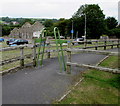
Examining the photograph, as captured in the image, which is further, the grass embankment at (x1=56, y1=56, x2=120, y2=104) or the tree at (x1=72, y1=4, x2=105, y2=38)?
the tree at (x1=72, y1=4, x2=105, y2=38)

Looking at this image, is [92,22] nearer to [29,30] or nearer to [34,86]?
[29,30]

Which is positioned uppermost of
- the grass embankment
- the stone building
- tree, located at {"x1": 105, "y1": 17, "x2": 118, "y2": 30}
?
tree, located at {"x1": 105, "y1": 17, "x2": 118, "y2": 30}

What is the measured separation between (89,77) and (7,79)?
9.59ft

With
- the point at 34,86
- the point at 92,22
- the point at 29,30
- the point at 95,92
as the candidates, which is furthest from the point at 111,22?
the point at 34,86

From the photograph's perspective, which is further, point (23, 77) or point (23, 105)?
point (23, 77)

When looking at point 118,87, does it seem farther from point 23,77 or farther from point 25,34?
point 25,34

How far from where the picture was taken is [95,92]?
4.21 meters

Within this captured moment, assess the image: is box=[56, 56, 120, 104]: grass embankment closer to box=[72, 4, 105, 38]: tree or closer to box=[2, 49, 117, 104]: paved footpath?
box=[2, 49, 117, 104]: paved footpath

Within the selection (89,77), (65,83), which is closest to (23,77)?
(65,83)

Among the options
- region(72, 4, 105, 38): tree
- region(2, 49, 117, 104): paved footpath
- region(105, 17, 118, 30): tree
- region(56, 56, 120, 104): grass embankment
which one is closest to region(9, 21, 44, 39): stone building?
region(72, 4, 105, 38): tree

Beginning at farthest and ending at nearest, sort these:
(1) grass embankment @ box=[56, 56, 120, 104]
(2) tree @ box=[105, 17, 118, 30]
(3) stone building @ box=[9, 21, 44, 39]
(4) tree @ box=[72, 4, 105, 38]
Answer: (2) tree @ box=[105, 17, 118, 30], (3) stone building @ box=[9, 21, 44, 39], (4) tree @ box=[72, 4, 105, 38], (1) grass embankment @ box=[56, 56, 120, 104]

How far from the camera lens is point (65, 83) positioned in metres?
4.94

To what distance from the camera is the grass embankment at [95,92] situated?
3.71 metres

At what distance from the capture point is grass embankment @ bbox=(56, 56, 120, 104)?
371cm
